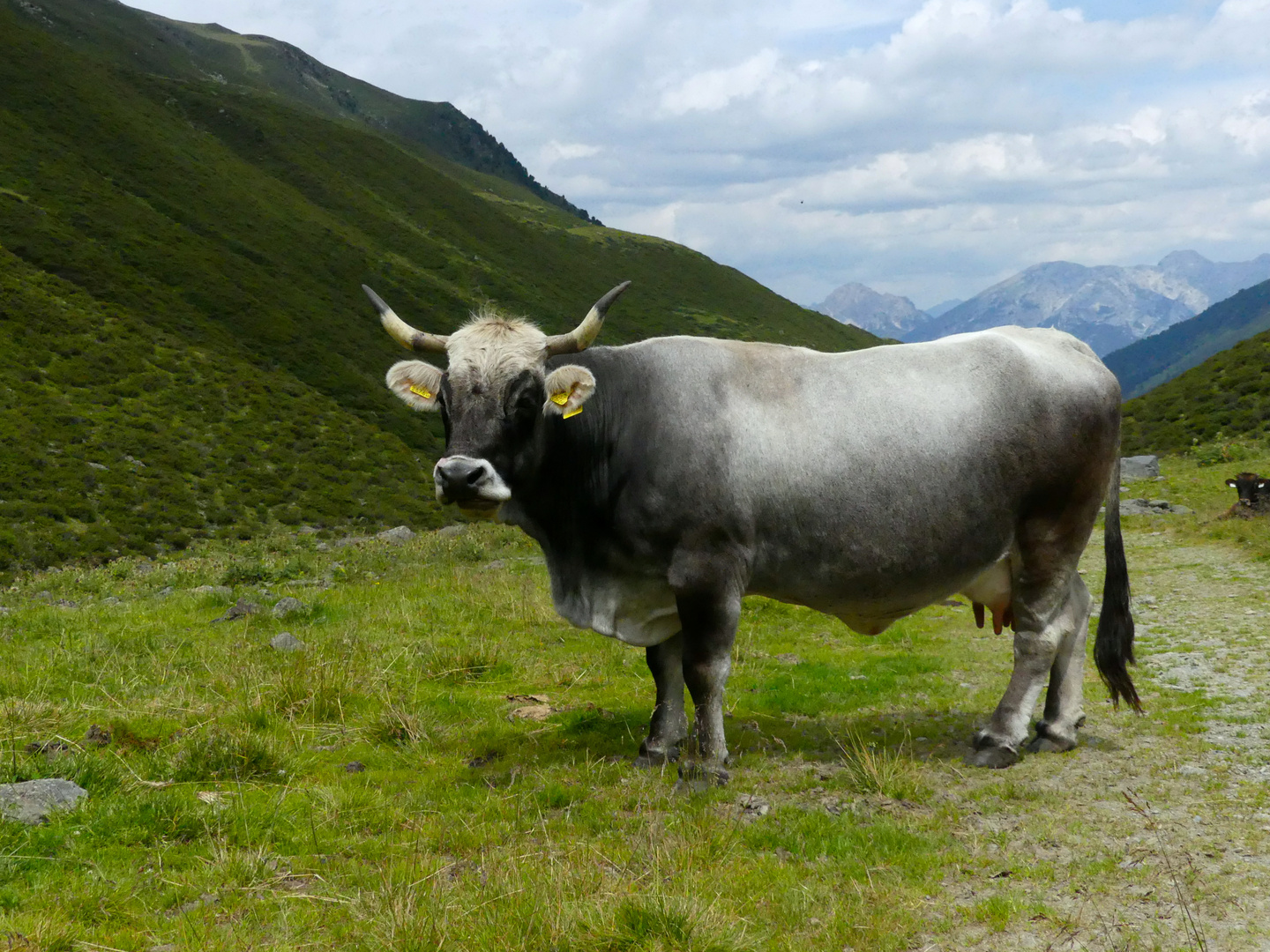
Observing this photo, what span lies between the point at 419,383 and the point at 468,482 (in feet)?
3.52

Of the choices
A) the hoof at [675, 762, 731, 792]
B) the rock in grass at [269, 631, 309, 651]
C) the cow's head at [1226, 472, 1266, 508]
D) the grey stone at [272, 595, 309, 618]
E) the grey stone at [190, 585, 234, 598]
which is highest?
the cow's head at [1226, 472, 1266, 508]

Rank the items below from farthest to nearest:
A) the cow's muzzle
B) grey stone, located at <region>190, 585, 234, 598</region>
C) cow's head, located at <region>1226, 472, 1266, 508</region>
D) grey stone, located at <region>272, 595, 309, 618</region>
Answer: cow's head, located at <region>1226, 472, 1266, 508</region>
grey stone, located at <region>190, 585, 234, 598</region>
grey stone, located at <region>272, 595, 309, 618</region>
the cow's muzzle

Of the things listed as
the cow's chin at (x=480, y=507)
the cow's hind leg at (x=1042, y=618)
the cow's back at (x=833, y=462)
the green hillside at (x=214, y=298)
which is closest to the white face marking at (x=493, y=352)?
the cow's back at (x=833, y=462)

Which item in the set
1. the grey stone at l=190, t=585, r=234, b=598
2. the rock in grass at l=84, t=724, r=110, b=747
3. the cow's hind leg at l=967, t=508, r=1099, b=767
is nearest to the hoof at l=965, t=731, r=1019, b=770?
the cow's hind leg at l=967, t=508, r=1099, b=767

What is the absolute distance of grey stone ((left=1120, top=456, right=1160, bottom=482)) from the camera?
1151 inches

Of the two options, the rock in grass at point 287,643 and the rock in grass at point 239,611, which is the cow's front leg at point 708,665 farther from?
Result: the rock in grass at point 239,611

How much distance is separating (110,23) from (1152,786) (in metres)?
198

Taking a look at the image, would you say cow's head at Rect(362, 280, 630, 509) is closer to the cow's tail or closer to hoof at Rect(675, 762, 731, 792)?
hoof at Rect(675, 762, 731, 792)

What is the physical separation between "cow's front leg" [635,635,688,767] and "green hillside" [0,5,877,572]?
27.8 metres

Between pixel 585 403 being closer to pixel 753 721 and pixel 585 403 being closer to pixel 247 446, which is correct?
pixel 753 721

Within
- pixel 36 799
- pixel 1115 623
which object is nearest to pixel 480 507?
pixel 36 799

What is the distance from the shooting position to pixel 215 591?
14.6 m

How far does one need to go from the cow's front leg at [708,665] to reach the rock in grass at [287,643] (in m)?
5.08

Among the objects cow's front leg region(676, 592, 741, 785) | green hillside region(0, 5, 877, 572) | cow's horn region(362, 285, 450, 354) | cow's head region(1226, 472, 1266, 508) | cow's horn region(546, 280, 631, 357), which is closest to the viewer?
cow's horn region(546, 280, 631, 357)
